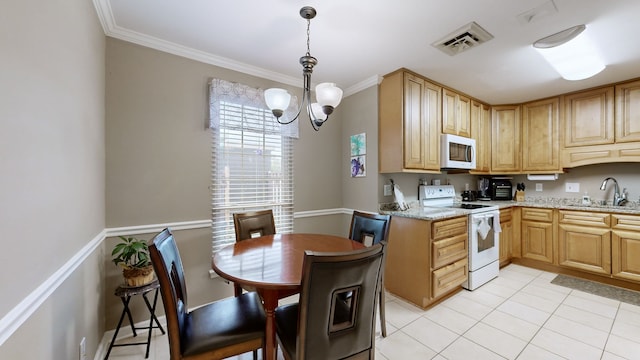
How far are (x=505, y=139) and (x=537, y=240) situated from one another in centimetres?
154

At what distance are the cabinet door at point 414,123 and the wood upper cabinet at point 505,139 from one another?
1.84 metres

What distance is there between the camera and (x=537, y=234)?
11.4ft

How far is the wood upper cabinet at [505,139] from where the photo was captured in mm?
3826

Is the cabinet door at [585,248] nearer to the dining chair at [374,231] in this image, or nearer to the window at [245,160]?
the dining chair at [374,231]

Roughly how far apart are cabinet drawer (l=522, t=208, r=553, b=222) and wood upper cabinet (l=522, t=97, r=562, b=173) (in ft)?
1.94

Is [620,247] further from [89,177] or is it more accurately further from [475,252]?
[89,177]

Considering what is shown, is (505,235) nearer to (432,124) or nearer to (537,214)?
(537,214)

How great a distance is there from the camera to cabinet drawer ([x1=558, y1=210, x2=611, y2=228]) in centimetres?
293

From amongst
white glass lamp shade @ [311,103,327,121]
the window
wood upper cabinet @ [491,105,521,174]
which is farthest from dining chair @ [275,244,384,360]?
wood upper cabinet @ [491,105,521,174]

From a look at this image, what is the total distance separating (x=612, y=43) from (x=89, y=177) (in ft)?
13.7

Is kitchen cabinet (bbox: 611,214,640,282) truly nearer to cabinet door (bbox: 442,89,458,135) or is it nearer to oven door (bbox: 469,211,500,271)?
oven door (bbox: 469,211,500,271)

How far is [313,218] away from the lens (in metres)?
3.13

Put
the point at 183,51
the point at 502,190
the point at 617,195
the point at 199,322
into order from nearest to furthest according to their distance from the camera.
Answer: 1. the point at 199,322
2. the point at 183,51
3. the point at 617,195
4. the point at 502,190

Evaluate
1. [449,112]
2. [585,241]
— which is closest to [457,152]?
[449,112]
